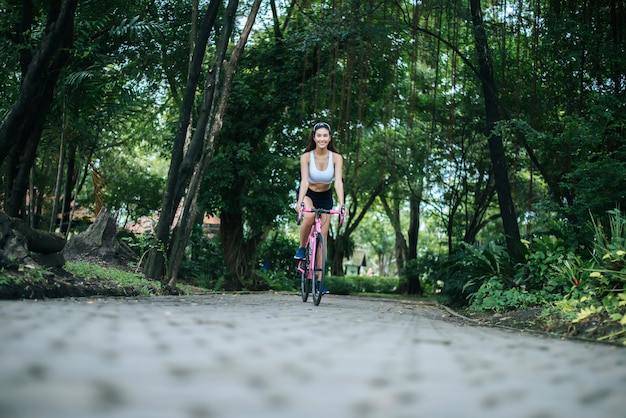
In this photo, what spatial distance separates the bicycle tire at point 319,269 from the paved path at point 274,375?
15.8ft

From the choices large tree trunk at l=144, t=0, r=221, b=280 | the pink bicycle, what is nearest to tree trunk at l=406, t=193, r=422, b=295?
large tree trunk at l=144, t=0, r=221, b=280

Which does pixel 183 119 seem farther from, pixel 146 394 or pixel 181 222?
pixel 146 394

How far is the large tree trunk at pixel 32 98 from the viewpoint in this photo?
941 cm

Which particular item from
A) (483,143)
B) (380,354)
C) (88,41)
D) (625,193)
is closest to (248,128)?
(88,41)

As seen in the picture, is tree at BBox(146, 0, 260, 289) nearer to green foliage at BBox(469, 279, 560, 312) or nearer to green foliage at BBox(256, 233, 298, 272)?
green foliage at BBox(469, 279, 560, 312)

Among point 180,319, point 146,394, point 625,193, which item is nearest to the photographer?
point 146,394

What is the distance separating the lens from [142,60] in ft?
58.0

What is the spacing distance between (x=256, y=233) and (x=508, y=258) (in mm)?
10753

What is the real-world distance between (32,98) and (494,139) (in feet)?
25.8

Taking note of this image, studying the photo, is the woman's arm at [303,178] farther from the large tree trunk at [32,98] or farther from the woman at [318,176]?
the large tree trunk at [32,98]

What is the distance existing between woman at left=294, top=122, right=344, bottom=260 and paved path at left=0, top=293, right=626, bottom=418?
17.2ft

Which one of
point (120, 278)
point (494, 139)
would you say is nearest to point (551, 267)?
point (494, 139)

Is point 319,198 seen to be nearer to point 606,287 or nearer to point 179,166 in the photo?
point 179,166

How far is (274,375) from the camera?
2109 mm
